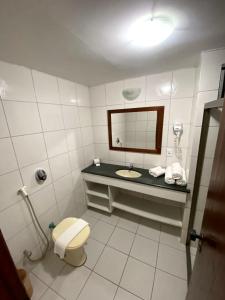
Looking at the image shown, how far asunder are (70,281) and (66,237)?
1.34 feet

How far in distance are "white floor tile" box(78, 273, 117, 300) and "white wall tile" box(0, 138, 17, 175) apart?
133cm

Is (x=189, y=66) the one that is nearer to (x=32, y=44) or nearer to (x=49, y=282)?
(x=32, y=44)

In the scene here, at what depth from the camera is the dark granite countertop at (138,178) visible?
144cm

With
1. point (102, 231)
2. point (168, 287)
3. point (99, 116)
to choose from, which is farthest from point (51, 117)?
point (168, 287)

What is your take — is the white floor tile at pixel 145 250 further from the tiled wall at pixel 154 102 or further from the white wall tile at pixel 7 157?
the white wall tile at pixel 7 157

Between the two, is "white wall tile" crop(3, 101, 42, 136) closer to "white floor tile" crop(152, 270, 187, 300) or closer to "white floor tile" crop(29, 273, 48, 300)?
"white floor tile" crop(29, 273, 48, 300)

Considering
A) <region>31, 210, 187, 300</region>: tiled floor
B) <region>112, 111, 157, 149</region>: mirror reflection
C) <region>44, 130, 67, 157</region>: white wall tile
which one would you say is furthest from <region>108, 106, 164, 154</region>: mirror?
<region>31, 210, 187, 300</region>: tiled floor

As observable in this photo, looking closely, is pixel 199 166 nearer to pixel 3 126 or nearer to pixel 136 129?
pixel 136 129

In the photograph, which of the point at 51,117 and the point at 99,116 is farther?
the point at 99,116

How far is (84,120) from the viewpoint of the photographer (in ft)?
6.59

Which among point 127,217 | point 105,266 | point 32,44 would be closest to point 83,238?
point 105,266

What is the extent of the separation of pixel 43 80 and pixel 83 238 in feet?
5.75

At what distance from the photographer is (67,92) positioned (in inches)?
66.2

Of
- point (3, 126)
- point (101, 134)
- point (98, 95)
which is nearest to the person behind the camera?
point (3, 126)
